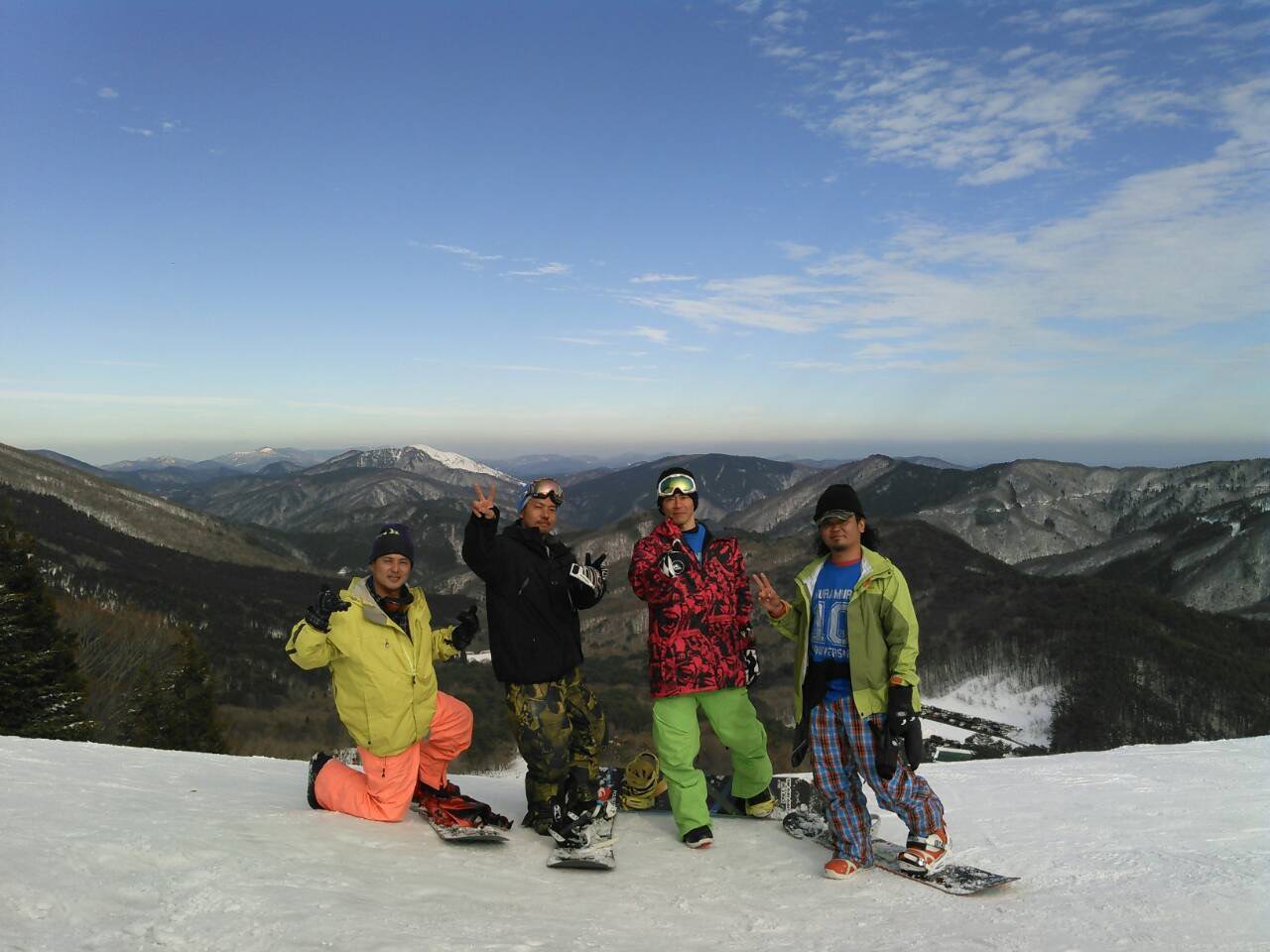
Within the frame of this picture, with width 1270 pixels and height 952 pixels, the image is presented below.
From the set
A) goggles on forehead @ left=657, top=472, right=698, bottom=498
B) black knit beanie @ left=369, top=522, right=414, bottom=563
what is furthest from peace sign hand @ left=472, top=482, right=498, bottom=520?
goggles on forehead @ left=657, top=472, right=698, bottom=498

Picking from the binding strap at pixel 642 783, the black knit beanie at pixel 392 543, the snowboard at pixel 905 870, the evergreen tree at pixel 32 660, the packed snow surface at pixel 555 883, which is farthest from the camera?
the evergreen tree at pixel 32 660

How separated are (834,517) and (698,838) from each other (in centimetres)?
268

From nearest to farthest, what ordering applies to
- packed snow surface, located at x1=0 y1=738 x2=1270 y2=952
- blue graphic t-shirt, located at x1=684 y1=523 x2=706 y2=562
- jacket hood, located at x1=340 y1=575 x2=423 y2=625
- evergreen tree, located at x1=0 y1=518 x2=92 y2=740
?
packed snow surface, located at x1=0 y1=738 x2=1270 y2=952 → jacket hood, located at x1=340 y1=575 x2=423 y2=625 → blue graphic t-shirt, located at x1=684 y1=523 x2=706 y2=562 → evergreen tree, located at x1=0 y1=518 x2=92 y2=740

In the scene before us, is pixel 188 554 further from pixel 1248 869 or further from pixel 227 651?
pixel 1248 869

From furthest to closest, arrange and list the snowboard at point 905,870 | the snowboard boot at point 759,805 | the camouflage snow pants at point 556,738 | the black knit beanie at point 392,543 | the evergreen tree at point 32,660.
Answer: the evergreen tree at point 32,660 < the snowboard boot at point 759,805 < the camouflage snow pants at point 556,738 < the black knit beanie at point 392,543 < the snowboard at point 905,870

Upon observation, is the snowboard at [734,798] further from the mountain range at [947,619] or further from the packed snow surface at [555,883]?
the mountain range at [947,619]

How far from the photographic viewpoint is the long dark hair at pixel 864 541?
5.54 m

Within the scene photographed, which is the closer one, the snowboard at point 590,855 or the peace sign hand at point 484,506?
the snowboard at point 590,855

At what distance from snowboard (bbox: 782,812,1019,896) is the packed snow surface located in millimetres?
86

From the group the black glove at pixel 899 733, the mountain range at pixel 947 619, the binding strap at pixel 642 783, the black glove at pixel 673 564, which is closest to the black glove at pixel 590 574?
the black glove at pixel 673 564

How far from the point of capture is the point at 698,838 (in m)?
5.75

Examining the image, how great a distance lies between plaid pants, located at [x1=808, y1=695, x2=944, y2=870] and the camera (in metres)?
5.26

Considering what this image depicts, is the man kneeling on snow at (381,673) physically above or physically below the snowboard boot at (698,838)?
above

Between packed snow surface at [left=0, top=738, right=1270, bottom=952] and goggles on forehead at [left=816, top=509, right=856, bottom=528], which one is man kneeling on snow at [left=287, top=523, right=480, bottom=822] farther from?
goggles on forehead at [left=816, top=509, right=856, bottom=528]
